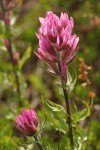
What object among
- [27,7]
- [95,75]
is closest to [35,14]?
[27,7]

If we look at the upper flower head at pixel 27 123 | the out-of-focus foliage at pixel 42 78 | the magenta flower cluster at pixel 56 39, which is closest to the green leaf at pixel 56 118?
the out-of-focus foliage at pixel 42 78

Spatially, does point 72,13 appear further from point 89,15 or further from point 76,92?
point 76,92

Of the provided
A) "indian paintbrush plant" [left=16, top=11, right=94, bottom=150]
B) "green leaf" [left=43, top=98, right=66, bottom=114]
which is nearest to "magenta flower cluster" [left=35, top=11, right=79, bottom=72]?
"indian paintbrush plant" [left=16, top=11, right=94, bottom=150]

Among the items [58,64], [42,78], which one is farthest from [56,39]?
[42,78]

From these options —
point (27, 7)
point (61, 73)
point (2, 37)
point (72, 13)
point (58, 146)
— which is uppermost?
point (27, 7)

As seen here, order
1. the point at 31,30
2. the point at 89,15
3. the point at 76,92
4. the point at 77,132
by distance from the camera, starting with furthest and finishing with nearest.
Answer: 1. the point at 31,30
2. the point at 89,15
3. the point at 76,92
4. the point at 77,132

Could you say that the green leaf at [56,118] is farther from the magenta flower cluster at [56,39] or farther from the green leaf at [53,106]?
the magenta flower cluster at [56,39]

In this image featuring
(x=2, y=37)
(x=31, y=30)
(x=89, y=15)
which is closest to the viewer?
(x=2, y=37)
